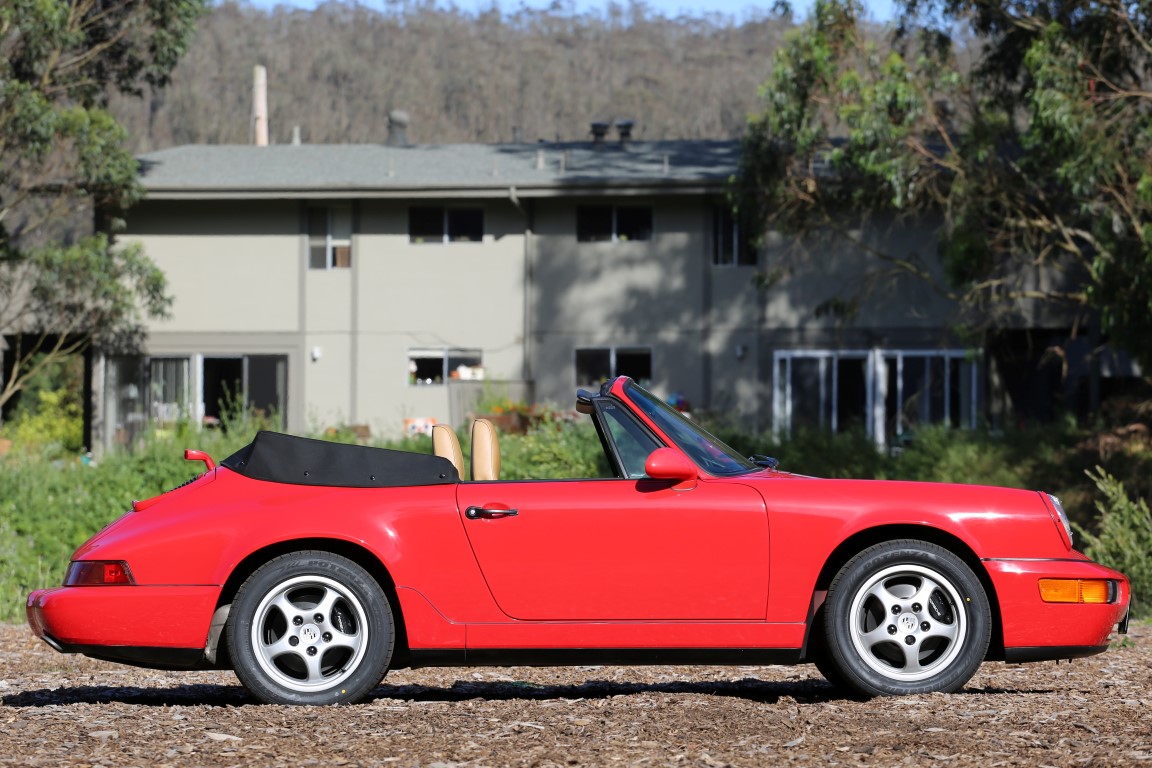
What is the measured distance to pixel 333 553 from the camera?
6.23 m

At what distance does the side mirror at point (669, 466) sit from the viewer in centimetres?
612

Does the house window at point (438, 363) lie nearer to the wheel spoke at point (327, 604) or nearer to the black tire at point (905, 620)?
the wheel spoke at point (327, 604)

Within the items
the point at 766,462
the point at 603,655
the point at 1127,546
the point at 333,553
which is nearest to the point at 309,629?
the point at 333,553

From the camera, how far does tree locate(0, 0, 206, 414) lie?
85.8 feet

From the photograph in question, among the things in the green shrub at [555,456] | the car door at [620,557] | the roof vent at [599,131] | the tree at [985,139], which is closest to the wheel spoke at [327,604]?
the car door at [620,557]

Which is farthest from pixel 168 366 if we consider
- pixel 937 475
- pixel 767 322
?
pixel 937 475

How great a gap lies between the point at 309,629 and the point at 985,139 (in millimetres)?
18600

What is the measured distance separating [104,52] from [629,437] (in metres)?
25.7

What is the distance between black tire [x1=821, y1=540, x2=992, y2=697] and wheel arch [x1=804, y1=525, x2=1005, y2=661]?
0.21 feet

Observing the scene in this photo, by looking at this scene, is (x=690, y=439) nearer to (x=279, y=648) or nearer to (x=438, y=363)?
(x=279, y=648)

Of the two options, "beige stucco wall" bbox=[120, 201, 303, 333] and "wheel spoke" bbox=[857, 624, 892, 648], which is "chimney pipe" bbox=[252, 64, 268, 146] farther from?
"wheel spoke" bbox=[857, 624, 892, 648]

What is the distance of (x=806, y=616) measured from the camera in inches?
245

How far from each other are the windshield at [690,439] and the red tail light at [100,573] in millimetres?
2204

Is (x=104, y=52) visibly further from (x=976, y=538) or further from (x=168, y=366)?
(x=976, y=538)
